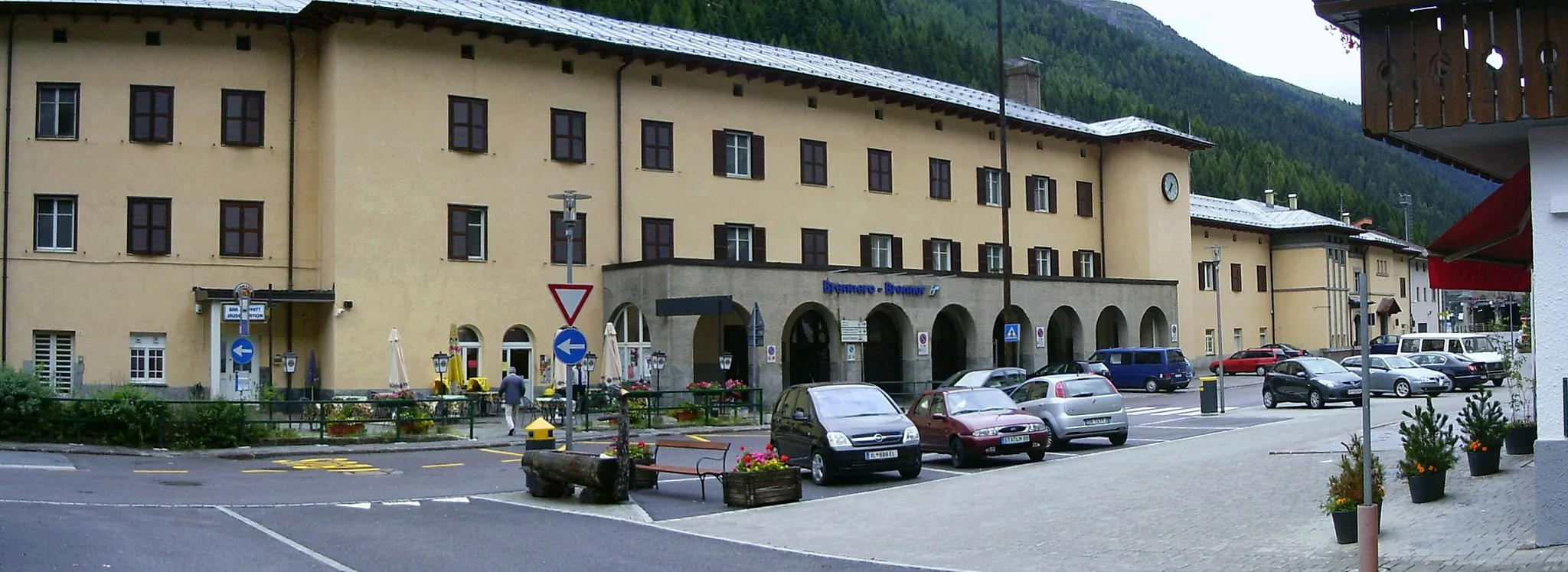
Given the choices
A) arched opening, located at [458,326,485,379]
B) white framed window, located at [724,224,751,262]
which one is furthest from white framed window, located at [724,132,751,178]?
arched opening, located at [458,326,485,379]

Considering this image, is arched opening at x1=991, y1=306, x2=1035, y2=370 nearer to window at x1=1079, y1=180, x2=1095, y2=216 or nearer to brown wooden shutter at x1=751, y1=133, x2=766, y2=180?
window at x1=1079, y1=180, x2=1095, y2=216

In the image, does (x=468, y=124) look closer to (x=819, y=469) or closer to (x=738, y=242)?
(x=738, y=242)

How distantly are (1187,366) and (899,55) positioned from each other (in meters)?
66.4

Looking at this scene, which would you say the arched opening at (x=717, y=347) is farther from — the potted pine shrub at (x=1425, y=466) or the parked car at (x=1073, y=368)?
the potted pine shrub at (x=1425, y=466)

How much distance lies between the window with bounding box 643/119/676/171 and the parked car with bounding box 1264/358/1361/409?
19.0 metres

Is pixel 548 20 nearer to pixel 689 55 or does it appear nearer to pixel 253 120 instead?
pixel 689 55

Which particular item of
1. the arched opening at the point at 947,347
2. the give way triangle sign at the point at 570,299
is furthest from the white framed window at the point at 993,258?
the give way triangle sign at the point at 570,299

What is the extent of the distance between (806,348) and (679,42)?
37.6 feet

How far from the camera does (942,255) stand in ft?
166

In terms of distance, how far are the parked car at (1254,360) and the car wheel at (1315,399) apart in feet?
86.5

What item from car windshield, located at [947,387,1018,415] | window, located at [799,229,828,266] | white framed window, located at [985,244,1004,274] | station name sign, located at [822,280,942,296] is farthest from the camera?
white framed window, located at [985,244,1004,274]

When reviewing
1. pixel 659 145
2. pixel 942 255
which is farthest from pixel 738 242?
pixel 942 255

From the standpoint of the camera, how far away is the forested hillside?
3991 inches

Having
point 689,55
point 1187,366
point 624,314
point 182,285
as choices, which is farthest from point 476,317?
point 1187,366
